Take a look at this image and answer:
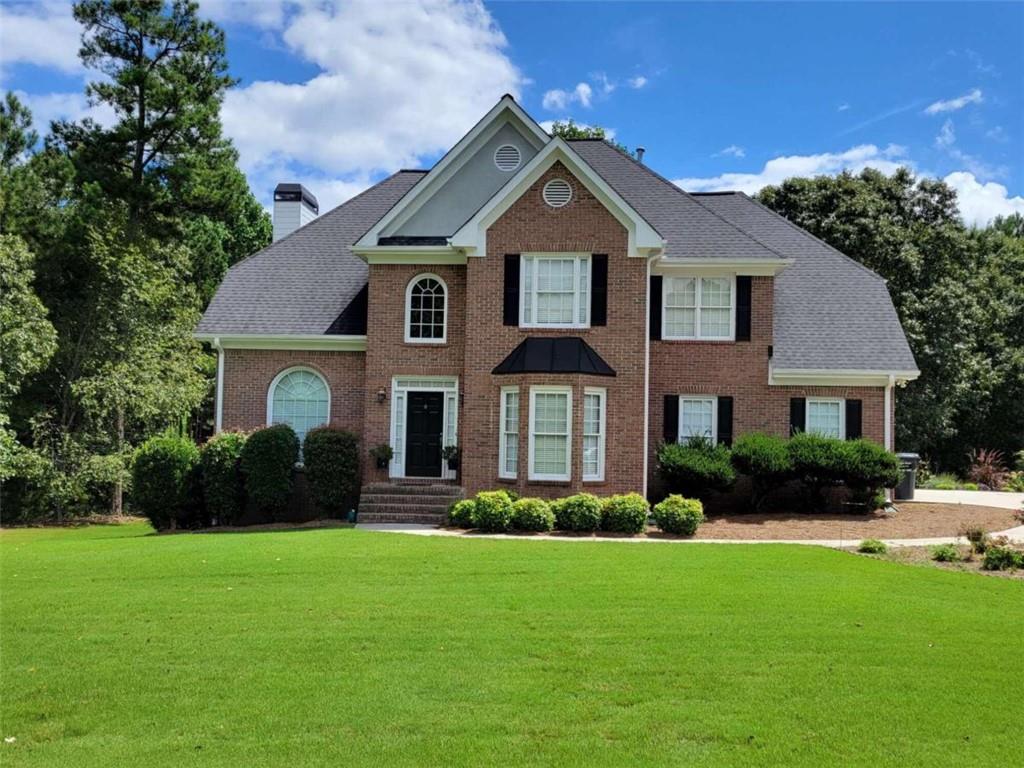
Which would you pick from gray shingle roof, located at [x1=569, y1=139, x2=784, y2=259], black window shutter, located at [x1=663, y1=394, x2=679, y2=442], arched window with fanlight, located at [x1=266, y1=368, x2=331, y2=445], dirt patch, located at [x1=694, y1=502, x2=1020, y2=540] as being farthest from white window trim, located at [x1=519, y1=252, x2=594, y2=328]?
arched window with fanlight, located at [x1=266, y1=368, x2=331, y2=445]

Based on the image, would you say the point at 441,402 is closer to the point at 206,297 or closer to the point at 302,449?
the point at 302,449

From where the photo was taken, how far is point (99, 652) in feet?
24.2

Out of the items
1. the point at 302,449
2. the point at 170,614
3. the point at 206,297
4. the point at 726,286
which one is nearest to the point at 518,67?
the point at 726,286

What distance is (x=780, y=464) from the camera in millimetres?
18344

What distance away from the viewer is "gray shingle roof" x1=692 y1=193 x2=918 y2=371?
20469mm

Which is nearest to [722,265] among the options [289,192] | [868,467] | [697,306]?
[697,306]

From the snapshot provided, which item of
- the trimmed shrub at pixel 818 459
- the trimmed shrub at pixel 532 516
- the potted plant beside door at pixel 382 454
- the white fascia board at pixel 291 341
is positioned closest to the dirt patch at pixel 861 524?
the trimmed shrub at pixel 818 459

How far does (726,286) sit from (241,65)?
21.6 metres

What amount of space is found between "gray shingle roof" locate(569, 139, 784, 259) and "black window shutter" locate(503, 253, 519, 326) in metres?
3.24

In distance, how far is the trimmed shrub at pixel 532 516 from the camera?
53.6 ft

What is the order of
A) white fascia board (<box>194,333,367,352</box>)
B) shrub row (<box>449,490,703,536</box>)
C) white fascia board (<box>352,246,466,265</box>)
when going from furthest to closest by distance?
white fascia board (<box>194,333,367,352</box>) → white fascia board (<box>352,246,466,265</box>) → shrub row (<box>449,490,703,536</box>)

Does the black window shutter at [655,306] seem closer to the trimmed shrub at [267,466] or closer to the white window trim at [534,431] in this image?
the white window trim at [534,431]

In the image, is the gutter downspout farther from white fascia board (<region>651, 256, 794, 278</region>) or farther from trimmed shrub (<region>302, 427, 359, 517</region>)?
white fascia board (<region>651, 256, 794, 278</region>)

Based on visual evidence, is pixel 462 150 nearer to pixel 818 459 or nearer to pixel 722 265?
pixel 722 265
